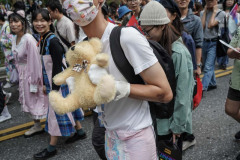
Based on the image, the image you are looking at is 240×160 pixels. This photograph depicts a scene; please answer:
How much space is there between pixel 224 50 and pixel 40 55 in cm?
370

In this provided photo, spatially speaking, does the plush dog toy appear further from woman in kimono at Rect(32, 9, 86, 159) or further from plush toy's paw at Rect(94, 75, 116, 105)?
woman in kimono at Rect(32, 9, 86, 159)

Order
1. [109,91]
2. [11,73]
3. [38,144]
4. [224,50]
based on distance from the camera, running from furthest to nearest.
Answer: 1. [11,73]
2. [224,50]
3. [38,144]
4. [109,91]

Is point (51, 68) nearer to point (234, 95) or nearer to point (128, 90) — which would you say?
point (128, 90)

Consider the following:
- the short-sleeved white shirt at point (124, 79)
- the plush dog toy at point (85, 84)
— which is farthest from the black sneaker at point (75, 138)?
the plush dog toy at point (85, 84)

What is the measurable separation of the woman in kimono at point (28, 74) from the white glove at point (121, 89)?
93.8 inches

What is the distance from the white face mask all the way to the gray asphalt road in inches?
85.1

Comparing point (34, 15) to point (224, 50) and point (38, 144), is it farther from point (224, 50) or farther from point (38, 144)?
point (224, 50)

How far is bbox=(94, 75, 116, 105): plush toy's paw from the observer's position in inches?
47.3

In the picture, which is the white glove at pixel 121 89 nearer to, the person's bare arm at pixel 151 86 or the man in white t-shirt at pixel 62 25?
the person's bare arm at pixel 151 86

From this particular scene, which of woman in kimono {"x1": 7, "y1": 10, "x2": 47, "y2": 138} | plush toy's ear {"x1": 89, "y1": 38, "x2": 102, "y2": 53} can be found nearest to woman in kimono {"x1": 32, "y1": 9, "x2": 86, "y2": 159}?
woman in kimono {"x1": 7, "y1": 10, "x2": 47, "y2": 138}

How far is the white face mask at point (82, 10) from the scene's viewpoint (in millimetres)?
1420

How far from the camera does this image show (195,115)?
409 cm

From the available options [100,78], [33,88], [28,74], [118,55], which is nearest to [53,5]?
[28,74]

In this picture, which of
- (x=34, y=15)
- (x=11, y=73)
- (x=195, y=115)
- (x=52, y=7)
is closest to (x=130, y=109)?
(x=34, y=15)
